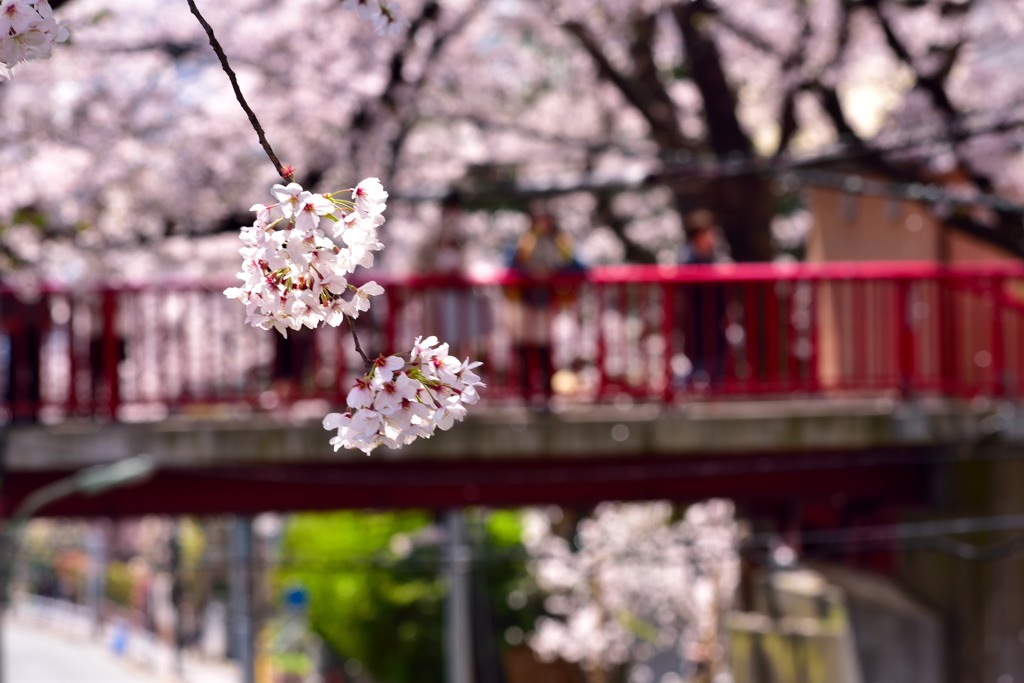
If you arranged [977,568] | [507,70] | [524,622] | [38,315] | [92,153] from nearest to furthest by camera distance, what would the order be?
[38,315], [977,568], [92,153], [507,70], [524,622]

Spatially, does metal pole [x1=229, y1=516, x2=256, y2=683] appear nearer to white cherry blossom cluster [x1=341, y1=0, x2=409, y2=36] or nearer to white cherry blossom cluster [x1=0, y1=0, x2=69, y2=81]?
white cherry blossom cluster [x1=341, y1=0, x2=409, y2=36]

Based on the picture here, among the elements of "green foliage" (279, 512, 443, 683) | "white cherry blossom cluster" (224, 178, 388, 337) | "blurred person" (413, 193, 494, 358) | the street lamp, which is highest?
"blurred person" (413, 193, 494, 358)

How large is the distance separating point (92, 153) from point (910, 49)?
7.38 m

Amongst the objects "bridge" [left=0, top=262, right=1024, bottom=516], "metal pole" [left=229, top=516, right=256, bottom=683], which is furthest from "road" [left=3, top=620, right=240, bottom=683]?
"bridge" [left=0, top=262, right=1024, bottom=516]

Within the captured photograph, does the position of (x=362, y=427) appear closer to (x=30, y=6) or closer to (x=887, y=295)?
(x=30, y=6)

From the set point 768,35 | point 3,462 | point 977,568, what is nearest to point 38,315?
point 3,462

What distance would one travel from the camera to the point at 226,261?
18438 mm

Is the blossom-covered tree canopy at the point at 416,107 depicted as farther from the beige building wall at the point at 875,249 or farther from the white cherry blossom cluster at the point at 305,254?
the white cherry blossom cluster at the point at 305,254

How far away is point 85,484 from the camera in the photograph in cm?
1168

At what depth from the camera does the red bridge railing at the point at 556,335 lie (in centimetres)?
1180

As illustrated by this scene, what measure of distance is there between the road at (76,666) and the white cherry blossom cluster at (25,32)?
36.0 m

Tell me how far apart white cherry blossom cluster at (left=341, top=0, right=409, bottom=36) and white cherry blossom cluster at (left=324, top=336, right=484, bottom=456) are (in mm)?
1370

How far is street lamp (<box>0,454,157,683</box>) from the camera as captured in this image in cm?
1156

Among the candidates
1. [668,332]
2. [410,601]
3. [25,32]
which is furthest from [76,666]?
[25,32]
